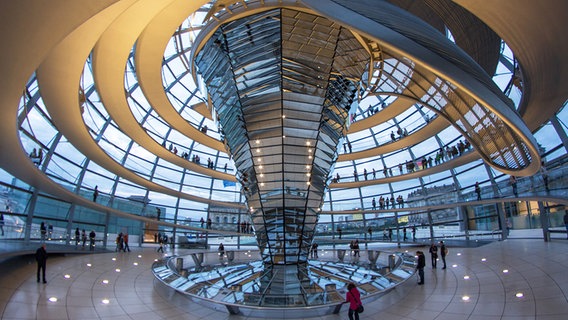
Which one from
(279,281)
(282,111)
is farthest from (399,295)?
(282,111)

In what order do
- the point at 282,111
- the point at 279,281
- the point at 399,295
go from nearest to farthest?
1. the point at 399,295
2. the point at 279,281
3. the point at 282,111

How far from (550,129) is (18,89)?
24388 millimetres

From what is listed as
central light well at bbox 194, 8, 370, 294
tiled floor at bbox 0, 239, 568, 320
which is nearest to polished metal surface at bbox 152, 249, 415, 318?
tiled floor at bbox 0, 239, 568, 320

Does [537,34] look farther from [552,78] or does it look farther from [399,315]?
[399,315]

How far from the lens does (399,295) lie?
35.6 ft

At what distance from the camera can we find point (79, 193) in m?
20.8

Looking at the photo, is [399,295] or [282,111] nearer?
[399,295]

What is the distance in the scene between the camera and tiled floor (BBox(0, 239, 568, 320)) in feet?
27.3

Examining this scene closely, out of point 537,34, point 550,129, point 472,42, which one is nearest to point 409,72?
point 472,42

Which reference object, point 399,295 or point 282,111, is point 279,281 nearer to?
point 399,295

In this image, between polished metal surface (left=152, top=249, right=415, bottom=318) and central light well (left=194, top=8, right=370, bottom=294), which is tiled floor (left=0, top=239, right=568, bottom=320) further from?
central light well (left=194, top=8, right=370, bottom=294)

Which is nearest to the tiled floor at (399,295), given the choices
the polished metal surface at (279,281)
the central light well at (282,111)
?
the polished metal surface at (279,281)

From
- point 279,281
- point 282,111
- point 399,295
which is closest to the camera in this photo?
point 399,295

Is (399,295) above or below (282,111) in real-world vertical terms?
below
